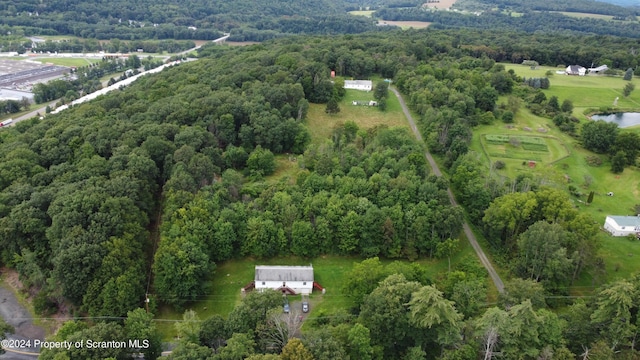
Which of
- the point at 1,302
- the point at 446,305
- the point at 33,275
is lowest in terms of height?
the point at 1,302

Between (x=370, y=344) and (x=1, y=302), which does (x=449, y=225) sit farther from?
(x=1, y=302)

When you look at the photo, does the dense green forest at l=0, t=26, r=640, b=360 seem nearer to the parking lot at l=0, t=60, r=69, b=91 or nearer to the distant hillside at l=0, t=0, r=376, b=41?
the parking lot at l=0, t=60, r=69, b=91

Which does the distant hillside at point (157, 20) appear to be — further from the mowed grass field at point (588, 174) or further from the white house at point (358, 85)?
the mowed grass field at point (588, 174)

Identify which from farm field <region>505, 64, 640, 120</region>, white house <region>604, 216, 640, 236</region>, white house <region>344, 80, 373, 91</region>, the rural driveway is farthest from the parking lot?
farm field <region>505, 64, 640, 120</region>

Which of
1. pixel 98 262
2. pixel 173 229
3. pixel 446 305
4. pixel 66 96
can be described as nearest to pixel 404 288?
pixel 446 305

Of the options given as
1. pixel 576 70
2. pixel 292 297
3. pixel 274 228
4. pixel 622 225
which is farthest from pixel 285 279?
pixel 576 70

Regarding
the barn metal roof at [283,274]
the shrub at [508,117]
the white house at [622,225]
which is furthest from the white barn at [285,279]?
the shrub at [508,117]
